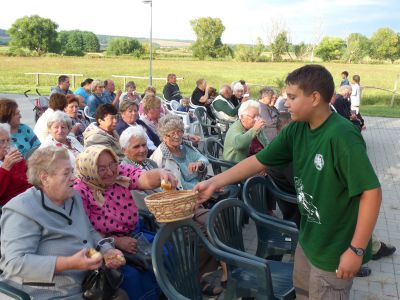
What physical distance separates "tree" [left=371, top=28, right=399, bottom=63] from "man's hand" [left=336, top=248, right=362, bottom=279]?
92725 millimetres

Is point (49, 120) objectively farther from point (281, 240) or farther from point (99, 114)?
point (281, 240)

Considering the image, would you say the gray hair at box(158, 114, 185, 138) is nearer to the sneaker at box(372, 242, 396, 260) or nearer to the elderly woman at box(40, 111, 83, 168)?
the elderly woman at box(40, 111, 83, 168)

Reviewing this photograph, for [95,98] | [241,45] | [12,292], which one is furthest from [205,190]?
[241,45]

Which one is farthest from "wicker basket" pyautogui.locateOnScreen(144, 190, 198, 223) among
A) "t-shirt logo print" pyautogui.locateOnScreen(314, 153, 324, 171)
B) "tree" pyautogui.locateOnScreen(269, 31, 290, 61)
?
"tree" pyautogui.locateOnScreen(269, 31, 290, 61)

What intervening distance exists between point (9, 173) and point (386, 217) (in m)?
4.77

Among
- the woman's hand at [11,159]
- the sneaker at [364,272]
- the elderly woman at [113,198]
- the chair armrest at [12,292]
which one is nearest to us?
the chair armrest at [12,292]

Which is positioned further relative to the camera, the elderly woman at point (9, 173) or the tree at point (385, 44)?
the tree at point (385, 44)

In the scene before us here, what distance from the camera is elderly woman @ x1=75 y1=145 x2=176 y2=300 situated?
2.68 m

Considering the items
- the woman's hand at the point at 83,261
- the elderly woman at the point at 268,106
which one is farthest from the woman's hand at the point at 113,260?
the elderly woman at the point at 268,106

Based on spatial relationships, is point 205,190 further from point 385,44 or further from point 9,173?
point 385,44

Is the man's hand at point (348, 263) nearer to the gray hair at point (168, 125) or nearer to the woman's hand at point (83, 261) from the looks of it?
the woman's hand at point (83, 261)

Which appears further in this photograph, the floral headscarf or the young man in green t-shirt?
the floral headscarf

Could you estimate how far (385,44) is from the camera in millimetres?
85438

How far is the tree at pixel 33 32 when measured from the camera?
3163 inches
